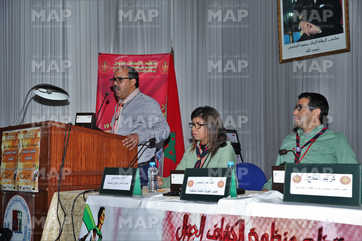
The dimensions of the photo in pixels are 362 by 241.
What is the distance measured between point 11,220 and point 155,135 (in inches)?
45.8

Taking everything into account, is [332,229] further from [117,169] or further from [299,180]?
[117,169]

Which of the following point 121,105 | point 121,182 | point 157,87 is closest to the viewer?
point 121,182

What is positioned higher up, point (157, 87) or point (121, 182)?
point (157, 87)

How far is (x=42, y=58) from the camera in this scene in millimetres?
4648

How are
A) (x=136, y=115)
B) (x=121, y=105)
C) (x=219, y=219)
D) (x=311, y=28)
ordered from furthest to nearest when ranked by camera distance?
1. (x=311, y=28)
2. (x=121, y=105)
3. (x=136, y=115)
4. (x=219, y=219)

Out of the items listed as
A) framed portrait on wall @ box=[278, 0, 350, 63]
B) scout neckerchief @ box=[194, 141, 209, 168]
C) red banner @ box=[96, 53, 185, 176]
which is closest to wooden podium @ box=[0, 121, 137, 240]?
scout neckerchief @ box=[194, 141, 209, 168]

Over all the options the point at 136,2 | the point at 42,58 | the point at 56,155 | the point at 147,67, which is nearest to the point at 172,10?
the point at 136,2

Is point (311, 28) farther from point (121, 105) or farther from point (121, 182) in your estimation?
point (121, 182)

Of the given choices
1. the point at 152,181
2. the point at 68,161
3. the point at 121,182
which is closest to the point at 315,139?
the point at 152,181

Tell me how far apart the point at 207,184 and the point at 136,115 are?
167 centimetres

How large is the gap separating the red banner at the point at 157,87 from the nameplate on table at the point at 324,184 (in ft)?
9.11

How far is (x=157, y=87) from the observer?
415 cm

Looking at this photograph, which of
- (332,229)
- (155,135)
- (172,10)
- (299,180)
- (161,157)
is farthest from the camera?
(172,10)

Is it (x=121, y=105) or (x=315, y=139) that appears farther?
(x=121, y=105)
